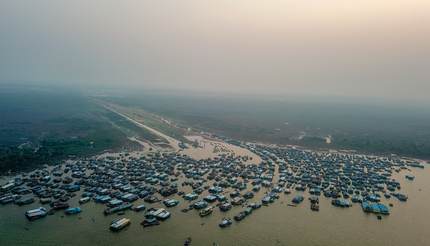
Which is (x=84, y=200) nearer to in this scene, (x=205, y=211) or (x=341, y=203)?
(x=205, y=211)

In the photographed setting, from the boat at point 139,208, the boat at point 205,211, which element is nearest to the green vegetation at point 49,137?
the boat at point 139,208

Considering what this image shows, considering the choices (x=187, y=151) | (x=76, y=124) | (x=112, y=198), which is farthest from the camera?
(x=76, y=124)

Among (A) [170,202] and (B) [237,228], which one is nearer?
(B) [237,228]

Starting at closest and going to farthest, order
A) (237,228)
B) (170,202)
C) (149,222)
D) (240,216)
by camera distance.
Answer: (149,222) < (237,228) < (240,216) < (170,202)

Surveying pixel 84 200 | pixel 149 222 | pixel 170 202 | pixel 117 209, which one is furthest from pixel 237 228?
pixel 84 200

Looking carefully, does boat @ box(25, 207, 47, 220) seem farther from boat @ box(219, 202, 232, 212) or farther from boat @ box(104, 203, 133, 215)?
boat @ box(219, 202, 232, 212)

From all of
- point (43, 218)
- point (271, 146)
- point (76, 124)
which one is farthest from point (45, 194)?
point (76, 124)

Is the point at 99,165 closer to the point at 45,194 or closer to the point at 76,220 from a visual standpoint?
the point at 45,194
